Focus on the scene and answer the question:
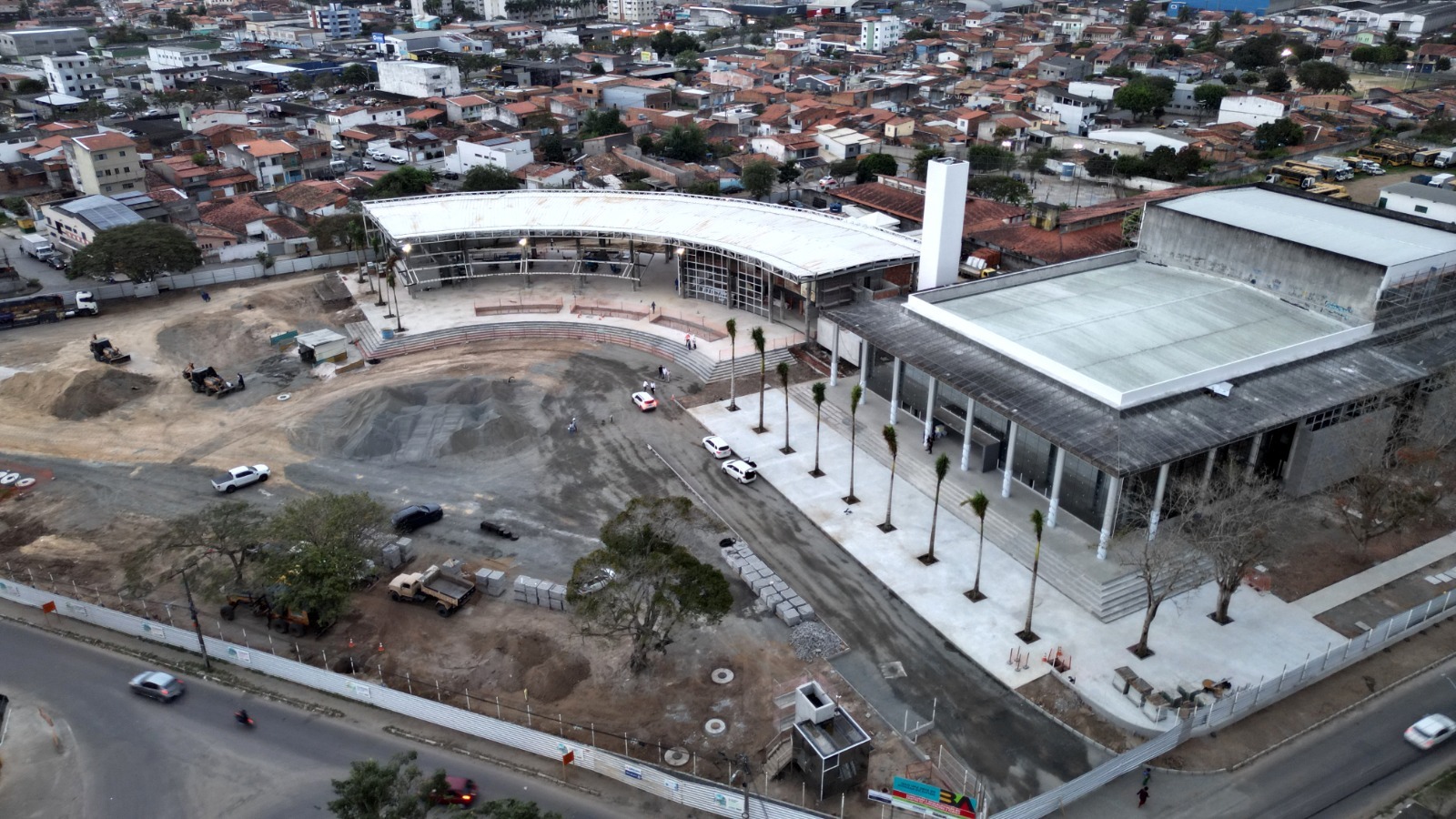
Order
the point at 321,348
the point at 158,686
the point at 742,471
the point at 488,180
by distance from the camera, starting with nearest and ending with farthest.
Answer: the point at 158,686
the point at 742,471
the point at 321,348
the point at 488,180

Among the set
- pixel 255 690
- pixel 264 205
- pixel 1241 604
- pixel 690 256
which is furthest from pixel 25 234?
pixel 1241 604

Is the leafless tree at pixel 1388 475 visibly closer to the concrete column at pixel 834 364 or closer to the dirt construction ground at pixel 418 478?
the dirt construction ground at pixel 418 478

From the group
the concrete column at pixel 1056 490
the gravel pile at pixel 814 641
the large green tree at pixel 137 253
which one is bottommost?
the gravel pile at pixel 814 641

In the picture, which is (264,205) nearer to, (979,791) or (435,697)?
(435,697)

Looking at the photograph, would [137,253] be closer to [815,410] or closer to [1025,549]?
[815,410]

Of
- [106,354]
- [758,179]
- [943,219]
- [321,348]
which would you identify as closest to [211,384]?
[321,348]

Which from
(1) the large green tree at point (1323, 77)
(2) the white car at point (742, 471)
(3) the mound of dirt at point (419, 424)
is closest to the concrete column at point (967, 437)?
(2) the white car at point (742, 471)

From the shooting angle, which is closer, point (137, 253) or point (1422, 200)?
point (137, 253)
